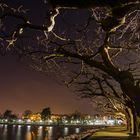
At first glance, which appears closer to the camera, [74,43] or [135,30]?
[135,30]

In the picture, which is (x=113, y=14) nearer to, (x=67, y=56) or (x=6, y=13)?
(x=6, y=13)

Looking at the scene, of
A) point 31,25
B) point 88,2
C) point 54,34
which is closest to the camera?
point 88,2

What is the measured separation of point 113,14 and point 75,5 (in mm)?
1992

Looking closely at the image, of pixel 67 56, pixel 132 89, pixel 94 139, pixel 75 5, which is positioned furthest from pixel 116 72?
pixel 94 139

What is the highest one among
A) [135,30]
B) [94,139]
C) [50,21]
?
[135,30]

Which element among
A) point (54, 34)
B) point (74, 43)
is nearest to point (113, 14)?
point (54, 34)

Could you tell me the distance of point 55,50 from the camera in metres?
14.5

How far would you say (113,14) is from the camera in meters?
9.61

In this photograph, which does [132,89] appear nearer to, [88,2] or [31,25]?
[31,25]

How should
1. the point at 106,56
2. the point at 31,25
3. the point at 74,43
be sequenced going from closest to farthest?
1. the point at 31,25
2. the point at 106,56
3. the point at 74,43

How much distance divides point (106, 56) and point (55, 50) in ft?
6.16

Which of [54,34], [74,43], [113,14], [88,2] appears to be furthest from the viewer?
[74,43]

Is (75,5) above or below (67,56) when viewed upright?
below

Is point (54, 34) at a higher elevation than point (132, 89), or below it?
higher
